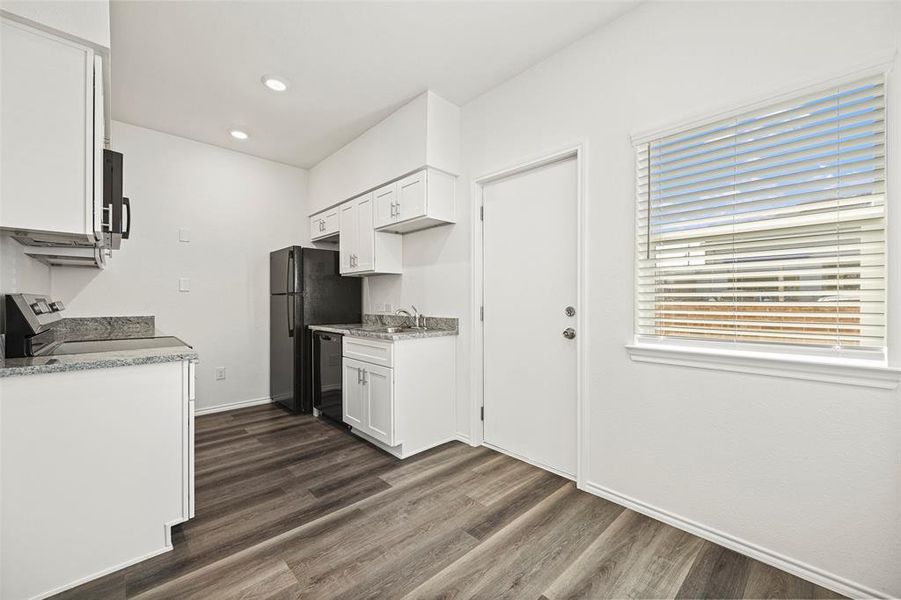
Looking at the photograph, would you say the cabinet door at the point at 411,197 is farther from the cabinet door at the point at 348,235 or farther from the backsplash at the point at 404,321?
the backsplash at the point at 404,321

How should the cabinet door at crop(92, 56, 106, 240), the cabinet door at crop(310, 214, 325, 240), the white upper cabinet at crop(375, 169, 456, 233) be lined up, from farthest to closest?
the cabinet door at crop(310, 214, 325, 240) → the white upper cabinet at crop(375, 169, 456, 233) → the cabinet door at crop(92, 56, 106, 240)

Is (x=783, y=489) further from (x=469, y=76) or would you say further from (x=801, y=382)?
(x=469, y=76)

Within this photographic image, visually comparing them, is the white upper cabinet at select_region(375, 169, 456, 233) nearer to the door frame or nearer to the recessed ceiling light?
the door frame

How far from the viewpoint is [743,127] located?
176cm

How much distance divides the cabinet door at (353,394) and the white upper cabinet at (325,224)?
1538 millimetres

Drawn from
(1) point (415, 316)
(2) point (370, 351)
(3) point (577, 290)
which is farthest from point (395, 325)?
(3) point (577, 290)

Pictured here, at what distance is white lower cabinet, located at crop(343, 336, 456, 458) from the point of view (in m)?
2.79

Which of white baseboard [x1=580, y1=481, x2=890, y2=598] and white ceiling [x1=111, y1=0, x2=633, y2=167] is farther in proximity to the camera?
white ceiling [x1=111, y1=0, x2=633, y2=167]

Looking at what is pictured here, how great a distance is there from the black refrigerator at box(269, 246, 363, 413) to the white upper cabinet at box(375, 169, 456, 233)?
40.0 inches

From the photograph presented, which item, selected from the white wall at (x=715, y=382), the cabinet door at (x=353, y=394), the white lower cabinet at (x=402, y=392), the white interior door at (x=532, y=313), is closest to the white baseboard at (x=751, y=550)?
the white wall at (x=715, y=382)

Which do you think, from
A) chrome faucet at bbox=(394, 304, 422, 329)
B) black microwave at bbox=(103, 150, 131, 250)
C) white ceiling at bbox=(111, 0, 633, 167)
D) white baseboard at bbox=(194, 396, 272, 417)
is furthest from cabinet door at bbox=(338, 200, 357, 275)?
black microwave at bbox=(103, 150, 131, 250)

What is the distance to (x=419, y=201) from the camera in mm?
2982

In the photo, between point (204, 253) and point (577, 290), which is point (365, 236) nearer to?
point (204, 253)

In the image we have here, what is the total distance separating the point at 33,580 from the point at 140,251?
9.33 ft
